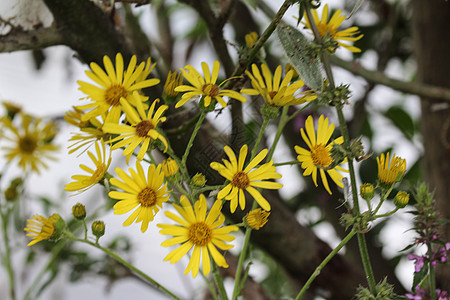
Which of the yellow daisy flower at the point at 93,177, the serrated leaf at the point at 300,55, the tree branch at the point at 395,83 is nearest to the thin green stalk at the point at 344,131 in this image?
the serrated leaf at the point at 300,55

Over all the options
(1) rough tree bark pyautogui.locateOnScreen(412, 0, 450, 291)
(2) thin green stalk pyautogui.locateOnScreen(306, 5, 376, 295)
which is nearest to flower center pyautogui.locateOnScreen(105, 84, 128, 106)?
(2) thin green stalk pyautogui.locateOnScreen(306, 5, 376, 295)

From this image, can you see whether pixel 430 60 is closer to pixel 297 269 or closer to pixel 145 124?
pixel 297 269

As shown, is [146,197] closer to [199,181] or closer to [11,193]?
[199,181]

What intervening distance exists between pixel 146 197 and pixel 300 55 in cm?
11

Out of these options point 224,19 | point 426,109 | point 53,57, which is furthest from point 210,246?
point 53,57

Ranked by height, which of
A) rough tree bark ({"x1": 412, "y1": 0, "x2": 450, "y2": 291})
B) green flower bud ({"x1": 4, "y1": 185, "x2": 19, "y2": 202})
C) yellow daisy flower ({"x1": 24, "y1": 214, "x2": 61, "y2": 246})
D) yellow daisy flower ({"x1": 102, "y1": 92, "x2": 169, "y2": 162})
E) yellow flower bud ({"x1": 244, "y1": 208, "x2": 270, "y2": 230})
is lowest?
yellow daisy flower ({"x1": 24, "y1": 214, "x2": 61, "y2": 246})

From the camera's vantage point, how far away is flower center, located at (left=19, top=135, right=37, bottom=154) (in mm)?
571

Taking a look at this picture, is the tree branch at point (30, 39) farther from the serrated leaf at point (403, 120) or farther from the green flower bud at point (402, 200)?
the serrated leaf at point (403, 120)

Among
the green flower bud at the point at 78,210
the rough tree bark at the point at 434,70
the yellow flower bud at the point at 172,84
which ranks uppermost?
the rough tree bark at the point at 434,70

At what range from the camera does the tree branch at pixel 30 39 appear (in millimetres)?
376

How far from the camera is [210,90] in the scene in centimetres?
26

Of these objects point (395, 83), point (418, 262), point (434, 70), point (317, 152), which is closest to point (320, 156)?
point (317, 152)

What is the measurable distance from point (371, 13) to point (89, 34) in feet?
2.11

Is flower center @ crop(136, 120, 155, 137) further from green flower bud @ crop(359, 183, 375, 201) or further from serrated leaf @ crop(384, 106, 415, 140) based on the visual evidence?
serrated leaf @ crop(384, 106, 415, 140)
